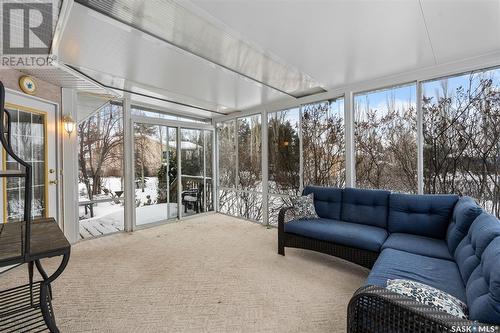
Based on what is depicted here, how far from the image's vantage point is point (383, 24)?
1.97 m

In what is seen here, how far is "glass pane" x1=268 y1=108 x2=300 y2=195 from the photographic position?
4500 millimetres

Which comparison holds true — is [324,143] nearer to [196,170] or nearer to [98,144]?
[196,170]

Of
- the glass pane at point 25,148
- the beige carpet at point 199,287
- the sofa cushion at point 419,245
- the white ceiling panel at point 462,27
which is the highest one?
the white ceiling panel at point 462,27

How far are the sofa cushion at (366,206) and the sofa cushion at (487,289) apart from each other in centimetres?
149

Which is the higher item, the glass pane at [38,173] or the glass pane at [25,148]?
the glass pane at [25,148]

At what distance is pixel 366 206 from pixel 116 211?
14.2ft

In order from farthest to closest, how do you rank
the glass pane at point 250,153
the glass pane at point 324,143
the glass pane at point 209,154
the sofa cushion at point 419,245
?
1. the glass pane at point 209,154
2. the glass pane at point 250,153
3. the glass pane at point 324,143
4. the sofa cushion at point 419,245

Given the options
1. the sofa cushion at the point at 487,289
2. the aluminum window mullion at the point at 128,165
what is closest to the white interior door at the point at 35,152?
the aluminum window mullion at the point at 128,165

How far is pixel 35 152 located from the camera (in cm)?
322

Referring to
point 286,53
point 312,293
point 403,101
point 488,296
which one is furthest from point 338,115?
point 488,296

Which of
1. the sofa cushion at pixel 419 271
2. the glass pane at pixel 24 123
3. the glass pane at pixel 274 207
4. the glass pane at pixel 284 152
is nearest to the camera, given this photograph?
the sofa cushion at pixel 419 271

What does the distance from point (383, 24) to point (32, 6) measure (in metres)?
2.85

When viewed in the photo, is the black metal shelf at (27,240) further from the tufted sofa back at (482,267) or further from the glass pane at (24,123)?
the glass pane at (24,123)

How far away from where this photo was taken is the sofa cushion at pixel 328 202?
10.8ft
